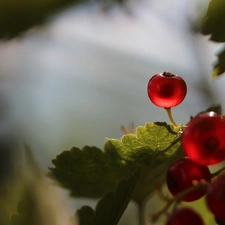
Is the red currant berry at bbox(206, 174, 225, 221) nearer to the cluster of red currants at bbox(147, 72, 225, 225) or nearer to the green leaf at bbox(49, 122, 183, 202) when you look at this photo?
the cluster of red currants at bbox(147, 72, 225, 225)

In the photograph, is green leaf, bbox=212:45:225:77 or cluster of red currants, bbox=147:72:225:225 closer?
cluster of red currants, bbox=147:72:225:225

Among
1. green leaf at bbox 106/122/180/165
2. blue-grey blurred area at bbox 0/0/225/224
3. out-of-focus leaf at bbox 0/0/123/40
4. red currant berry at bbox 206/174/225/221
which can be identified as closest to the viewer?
red currant berry at bbox 206/174/225/221

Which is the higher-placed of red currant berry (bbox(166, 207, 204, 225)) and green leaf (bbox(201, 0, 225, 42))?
green leaf (bbox(201, 0, 225, 42))

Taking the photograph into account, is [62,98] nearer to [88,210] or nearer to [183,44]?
[183,44]

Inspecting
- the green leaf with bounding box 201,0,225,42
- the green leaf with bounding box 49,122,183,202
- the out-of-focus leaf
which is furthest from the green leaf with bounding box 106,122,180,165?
the out-of-focus leaf

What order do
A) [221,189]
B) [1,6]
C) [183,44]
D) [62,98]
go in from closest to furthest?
[221,189], [1,6], [183,44], [62,98]

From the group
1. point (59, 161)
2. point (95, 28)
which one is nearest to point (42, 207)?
point (59, 161)

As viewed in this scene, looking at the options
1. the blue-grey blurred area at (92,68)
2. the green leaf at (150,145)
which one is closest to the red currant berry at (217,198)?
the green leaf at (150,145)

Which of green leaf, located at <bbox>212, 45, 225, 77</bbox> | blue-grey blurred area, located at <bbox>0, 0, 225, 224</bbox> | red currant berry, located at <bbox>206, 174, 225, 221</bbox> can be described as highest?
blue-grey blurred area, located at <bbox>0, 0, 225, 224</bbox>
